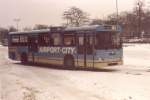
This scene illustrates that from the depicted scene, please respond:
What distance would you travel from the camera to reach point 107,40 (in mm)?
24281

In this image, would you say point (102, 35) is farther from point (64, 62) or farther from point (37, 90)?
point (37, 90)

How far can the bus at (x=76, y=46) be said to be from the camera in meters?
24.2

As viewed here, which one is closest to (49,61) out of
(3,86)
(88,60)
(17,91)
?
(88,60)

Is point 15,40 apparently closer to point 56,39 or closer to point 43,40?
point 43,40

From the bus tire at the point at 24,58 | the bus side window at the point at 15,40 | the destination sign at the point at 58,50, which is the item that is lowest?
the bus tire at the point at 24,58

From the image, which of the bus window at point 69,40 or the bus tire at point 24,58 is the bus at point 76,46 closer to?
the bus window at point 69,40

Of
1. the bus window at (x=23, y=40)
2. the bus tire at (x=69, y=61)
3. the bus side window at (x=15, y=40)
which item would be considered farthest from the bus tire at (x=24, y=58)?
the bus tire at (x=69, y=61)

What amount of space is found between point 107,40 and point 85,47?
1.47m

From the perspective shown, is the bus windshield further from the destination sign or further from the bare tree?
the bare tree

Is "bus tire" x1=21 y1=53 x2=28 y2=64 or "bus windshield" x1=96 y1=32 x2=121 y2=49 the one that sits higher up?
"bus windshield" x1=96 y1=32 x2=121 y2=49

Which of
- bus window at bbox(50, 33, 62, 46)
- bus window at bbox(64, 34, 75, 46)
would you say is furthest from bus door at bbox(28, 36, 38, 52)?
bus window at bbox(64, 34, 75, 46)

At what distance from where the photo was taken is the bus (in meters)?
24.2

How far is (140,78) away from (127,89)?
12.7 ft

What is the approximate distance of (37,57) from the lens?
3039 centimetres
